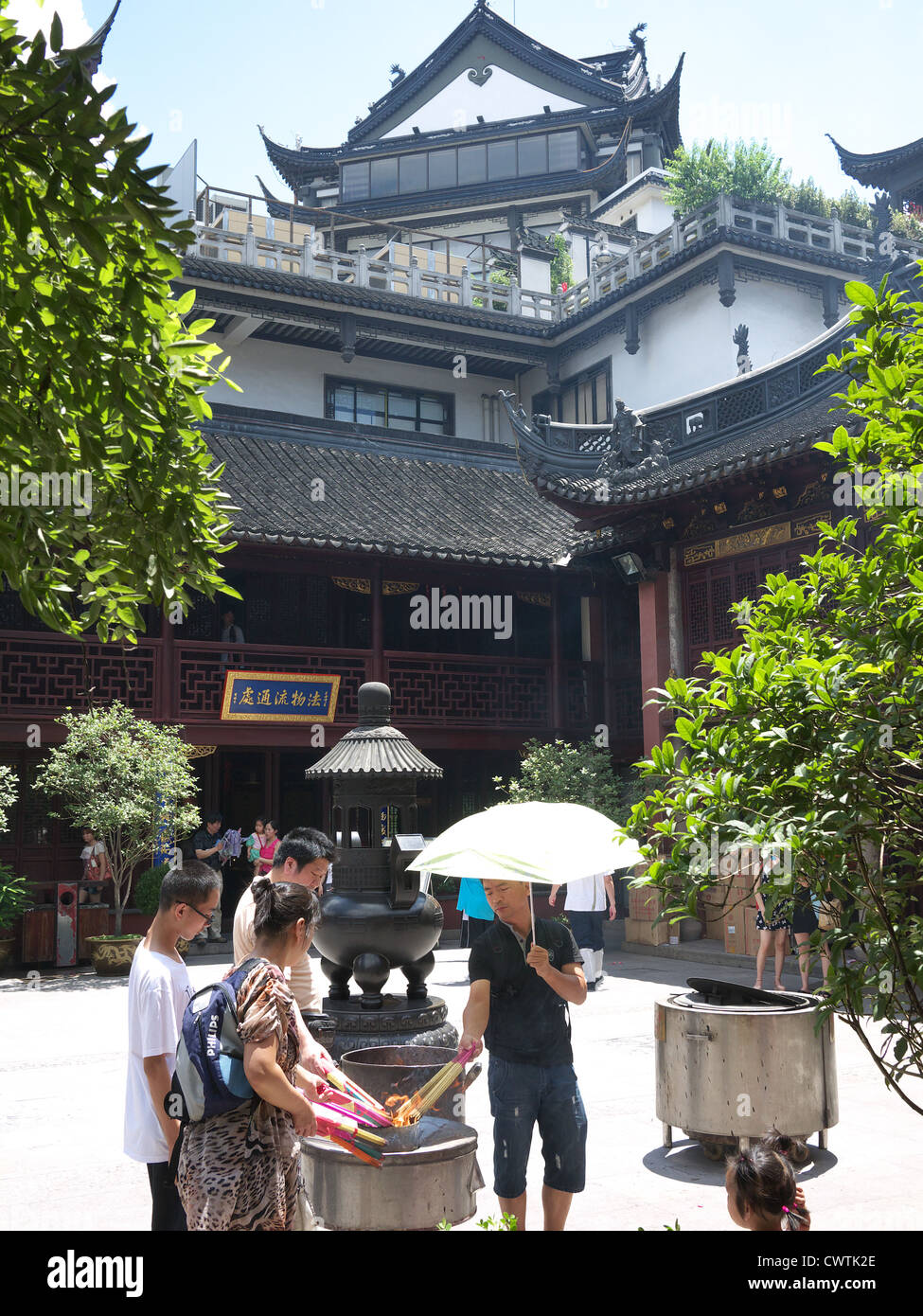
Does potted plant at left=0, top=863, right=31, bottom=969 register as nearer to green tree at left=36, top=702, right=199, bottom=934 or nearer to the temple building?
green tree at left=36, top=702, right=199, bottom=934

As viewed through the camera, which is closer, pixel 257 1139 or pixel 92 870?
pixel 257 1139

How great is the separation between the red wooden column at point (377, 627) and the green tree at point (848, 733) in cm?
1348

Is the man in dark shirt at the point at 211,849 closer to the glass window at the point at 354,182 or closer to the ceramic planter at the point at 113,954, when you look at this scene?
the ceramic planter at the point at 113,954

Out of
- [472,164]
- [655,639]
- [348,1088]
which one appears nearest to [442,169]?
[472,164]

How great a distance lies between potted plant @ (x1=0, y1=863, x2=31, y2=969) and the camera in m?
12.6

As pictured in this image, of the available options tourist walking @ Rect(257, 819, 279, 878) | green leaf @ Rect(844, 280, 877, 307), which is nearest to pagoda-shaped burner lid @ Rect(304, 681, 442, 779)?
green leaf @ Rect(844, 280, 877, 307)

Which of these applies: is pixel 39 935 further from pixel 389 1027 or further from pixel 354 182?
pixel 354 182

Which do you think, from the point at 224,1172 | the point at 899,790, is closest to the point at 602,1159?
the point at 224,1172

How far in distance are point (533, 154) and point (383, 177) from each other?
445 centimetres

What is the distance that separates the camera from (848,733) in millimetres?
2479

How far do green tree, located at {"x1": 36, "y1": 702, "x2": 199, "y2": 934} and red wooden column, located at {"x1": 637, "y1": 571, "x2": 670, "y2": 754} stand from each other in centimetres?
624

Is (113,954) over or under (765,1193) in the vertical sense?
under

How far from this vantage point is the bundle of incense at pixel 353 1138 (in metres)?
3.35

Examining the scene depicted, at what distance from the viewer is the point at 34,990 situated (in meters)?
12.0
